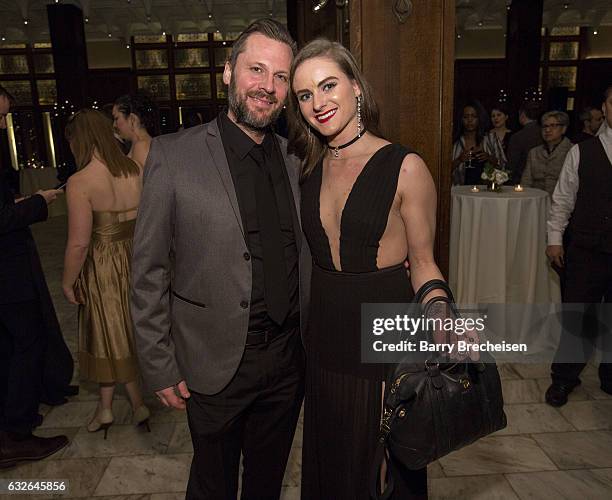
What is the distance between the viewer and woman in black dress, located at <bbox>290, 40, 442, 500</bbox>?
1.59 m

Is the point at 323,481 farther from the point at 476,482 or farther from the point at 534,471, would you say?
the point at 534,471

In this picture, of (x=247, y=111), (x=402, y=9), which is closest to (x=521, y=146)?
(x=402, y=9)

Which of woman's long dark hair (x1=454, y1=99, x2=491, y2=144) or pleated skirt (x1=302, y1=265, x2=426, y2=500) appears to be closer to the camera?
pleated skirt (x1=302, y1=265, x2=426, y2=500)

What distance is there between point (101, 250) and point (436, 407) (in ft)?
6.50

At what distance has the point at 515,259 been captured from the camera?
384cm

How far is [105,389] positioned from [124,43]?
13.4 metres

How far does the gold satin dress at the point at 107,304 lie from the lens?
2.73 meters

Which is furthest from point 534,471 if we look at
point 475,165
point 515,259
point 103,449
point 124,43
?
point 124,43

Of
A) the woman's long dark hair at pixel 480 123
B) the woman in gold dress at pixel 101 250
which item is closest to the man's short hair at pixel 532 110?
the woman's long dark hair at pixel 480 123

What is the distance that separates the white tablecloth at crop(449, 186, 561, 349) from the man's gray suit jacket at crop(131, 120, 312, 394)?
2.69 m

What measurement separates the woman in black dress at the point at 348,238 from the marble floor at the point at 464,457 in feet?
2.56

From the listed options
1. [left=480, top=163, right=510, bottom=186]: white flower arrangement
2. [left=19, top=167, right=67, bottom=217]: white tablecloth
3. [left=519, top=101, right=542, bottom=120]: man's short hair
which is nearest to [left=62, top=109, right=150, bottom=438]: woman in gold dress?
[left=480, top=163, right=510, bottom=186]: white flower arrangement

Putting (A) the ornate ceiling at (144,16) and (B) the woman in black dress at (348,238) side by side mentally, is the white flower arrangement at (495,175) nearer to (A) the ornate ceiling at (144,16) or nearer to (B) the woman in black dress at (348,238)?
(B) the woman in black dress at (348,238)

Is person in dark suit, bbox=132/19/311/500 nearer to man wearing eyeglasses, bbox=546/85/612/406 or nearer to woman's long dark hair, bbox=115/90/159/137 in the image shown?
woman's long dark hair, bbox=115/90/159/137
